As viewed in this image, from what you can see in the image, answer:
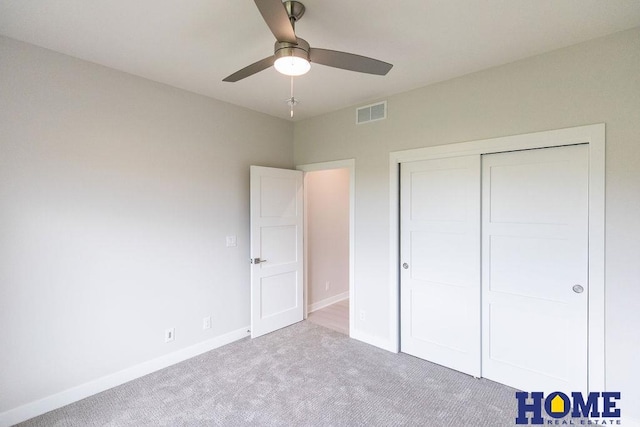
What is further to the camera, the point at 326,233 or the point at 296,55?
the point at 326,233

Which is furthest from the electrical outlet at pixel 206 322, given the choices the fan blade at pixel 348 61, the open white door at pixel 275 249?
the fan blade at pixel 348 61

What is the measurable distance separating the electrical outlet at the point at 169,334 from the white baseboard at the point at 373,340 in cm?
191

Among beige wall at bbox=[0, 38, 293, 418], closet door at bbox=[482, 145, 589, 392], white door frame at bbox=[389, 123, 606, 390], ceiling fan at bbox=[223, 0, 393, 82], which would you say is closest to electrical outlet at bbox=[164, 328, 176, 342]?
beige wall at bbox=[0, 38, 293, 418]

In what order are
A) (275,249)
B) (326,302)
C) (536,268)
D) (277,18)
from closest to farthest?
(277,18), (536,268), (275,249), (326,302)

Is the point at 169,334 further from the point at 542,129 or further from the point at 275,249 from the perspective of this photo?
the point at 542,129

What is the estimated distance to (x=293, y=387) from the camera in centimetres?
254

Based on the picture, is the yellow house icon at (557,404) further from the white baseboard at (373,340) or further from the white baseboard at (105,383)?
the white baseboard at (105,383)

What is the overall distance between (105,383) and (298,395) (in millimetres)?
1627

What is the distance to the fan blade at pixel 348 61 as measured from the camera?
171 centimetres

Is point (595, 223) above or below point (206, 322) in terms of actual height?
above

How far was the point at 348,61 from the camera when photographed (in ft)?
5.79

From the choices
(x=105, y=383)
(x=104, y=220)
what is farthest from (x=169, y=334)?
(x=104, y=220)

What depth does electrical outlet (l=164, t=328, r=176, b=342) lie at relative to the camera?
2922 mm

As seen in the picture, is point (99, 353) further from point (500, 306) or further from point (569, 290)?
point (569, 290)
